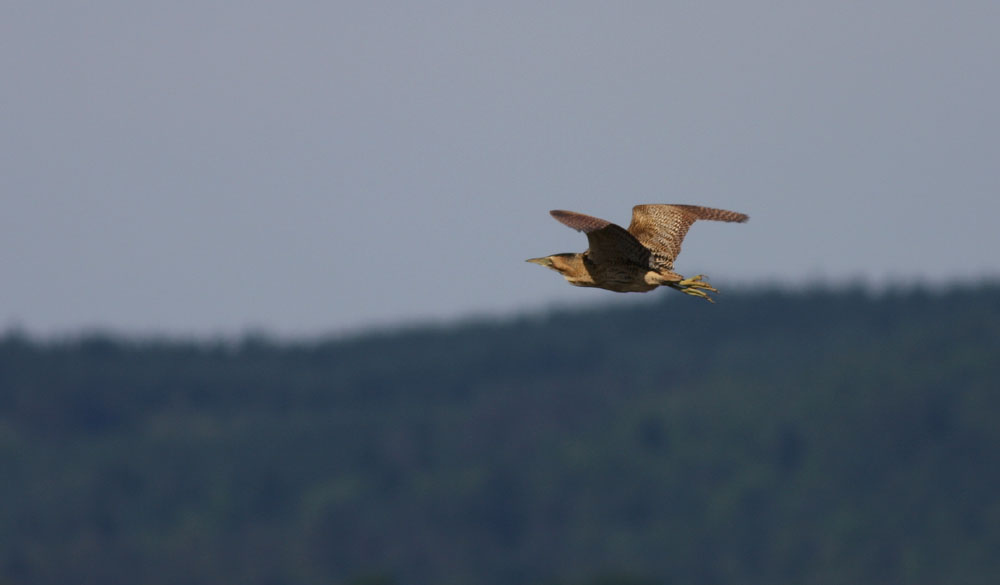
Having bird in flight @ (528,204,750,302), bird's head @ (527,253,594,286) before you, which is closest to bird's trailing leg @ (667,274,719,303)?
bird in flight @ (528,204,750,302)

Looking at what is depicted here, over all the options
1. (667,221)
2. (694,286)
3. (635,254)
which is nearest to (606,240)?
(635,254)

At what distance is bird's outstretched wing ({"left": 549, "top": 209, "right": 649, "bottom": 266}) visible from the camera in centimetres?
1752

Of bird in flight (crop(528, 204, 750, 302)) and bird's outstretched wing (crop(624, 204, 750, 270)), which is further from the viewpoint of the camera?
bird's outstretched wing (crop(624, 204, 750, 270))

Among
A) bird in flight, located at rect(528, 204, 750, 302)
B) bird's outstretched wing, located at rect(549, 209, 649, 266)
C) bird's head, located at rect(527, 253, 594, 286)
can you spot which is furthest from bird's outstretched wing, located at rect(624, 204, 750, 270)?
bird's outstretched wing, located at rect(549, 209, 649, 266)

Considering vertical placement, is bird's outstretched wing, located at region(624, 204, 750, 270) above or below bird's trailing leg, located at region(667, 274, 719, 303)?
above

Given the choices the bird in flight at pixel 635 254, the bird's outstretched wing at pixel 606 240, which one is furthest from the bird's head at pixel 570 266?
the bird's outstretched wing at pixel 606 240

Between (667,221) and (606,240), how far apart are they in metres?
2.89

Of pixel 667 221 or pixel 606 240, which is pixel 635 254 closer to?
pixel 606 240

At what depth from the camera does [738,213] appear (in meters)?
20.4

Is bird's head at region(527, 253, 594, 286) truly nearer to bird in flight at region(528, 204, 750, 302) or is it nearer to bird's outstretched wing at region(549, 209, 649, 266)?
bird in flight at region(528, 204, 750, 302)

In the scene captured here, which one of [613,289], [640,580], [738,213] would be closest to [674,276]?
[613,289]

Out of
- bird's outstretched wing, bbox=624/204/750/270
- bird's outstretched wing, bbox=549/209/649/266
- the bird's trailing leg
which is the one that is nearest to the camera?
bird's outstretched wing, bbox=549/209/649/266

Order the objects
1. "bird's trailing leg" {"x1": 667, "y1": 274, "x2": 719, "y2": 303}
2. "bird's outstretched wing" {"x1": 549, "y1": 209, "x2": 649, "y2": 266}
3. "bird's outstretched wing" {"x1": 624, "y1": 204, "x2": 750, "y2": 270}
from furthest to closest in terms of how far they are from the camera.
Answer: "bird's outstretched wing" {"x1": 624, "y1": 204, "x2": 750, "y2": 270}
"bird's trailing leg" {"x1": 667, "y1": 274, "x2": 719, "y2": 303}
"bird's outstretched wing" {"x1": 549, "y1": 209, "x2": 649, "y2": 266}

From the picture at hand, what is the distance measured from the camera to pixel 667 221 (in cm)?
2075
